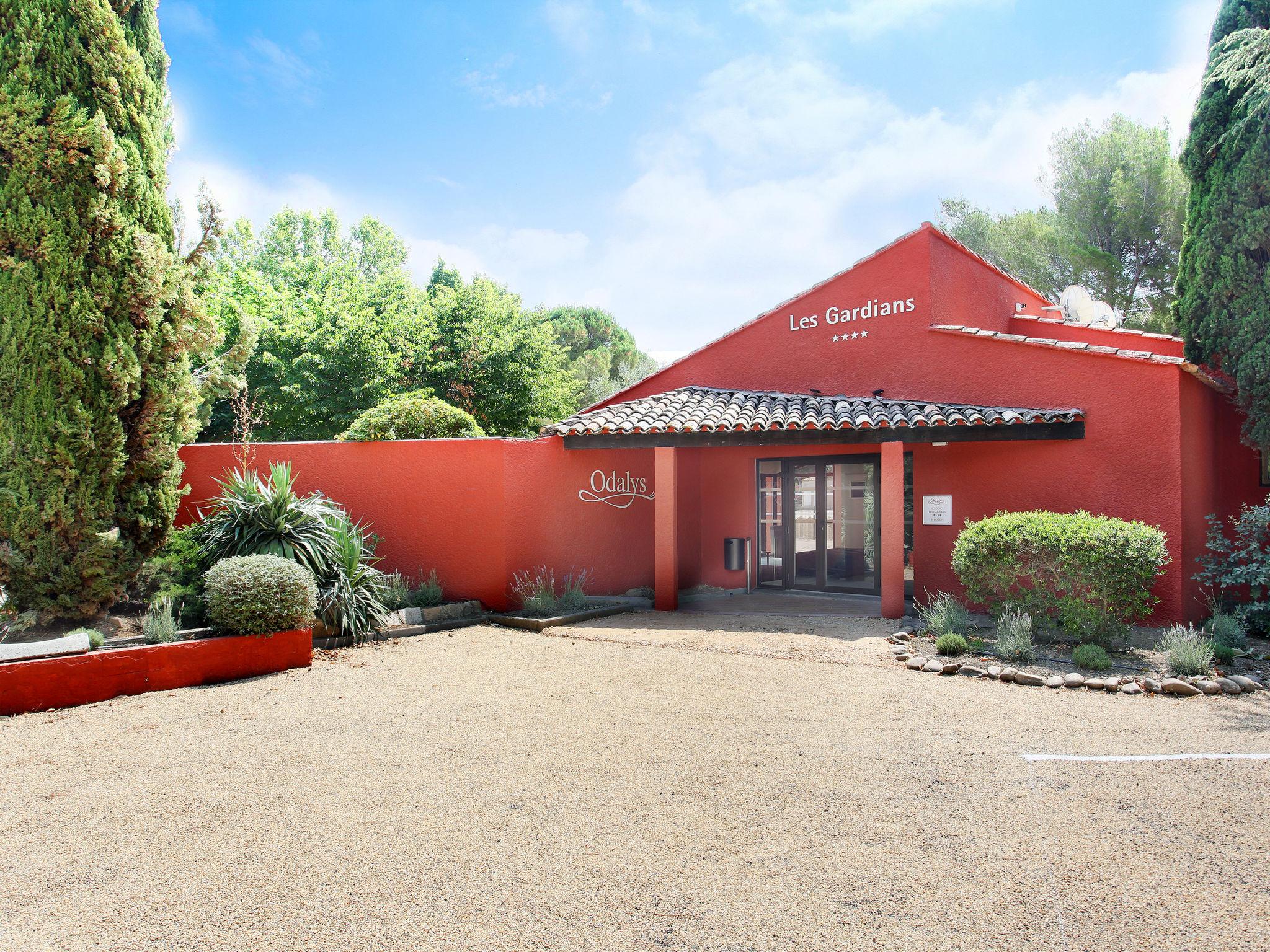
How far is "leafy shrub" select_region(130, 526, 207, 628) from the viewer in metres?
7.83

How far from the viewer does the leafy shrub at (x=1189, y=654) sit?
6781 mm

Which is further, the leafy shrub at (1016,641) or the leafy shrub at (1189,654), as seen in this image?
the leafy shrub at (1016,641)

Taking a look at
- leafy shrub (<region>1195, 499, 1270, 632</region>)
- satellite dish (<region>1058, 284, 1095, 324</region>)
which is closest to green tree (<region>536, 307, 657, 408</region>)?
satellite dish (<region>1058, 284, 1095, 324</region>)

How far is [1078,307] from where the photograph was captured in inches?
535

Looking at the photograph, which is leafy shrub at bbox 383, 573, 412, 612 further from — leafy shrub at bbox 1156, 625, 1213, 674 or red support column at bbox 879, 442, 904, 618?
leafy shrub at bbox 1156, 625, 1213, 674

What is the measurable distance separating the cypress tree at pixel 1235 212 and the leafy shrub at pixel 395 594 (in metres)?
10.7

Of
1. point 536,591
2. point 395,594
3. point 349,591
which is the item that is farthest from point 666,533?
point 349,591

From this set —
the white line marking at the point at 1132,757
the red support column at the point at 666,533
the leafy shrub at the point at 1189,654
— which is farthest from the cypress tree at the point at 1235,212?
the red support column at the point at 666,533

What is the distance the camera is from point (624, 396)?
553 inches

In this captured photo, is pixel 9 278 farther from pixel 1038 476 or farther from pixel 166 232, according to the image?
pixel 1038 476

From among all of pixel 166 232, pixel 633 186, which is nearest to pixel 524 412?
pixel 633 186

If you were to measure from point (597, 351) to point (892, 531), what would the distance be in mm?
27780

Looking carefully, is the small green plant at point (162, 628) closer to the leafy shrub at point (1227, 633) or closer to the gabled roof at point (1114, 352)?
the gabled roof at point (1114, 352)

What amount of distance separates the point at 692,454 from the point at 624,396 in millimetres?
1966
